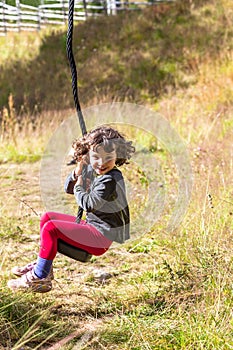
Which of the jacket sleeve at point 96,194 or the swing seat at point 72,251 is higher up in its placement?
the jacket sleeve at point 96,194

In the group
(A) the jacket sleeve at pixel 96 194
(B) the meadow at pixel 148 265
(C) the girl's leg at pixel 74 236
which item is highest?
(A) the jacket sleeve at pixel 96 194

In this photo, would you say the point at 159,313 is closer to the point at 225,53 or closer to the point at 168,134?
the point at 168,134

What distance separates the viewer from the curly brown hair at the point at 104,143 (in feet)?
8.63

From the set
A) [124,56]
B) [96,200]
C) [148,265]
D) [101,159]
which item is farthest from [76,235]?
[124,56]

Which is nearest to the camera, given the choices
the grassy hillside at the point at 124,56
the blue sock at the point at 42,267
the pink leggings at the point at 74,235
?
the pink leggings at the point at 74,235

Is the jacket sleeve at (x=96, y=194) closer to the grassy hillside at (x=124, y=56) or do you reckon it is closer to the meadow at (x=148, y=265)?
the meadow at (x=148, y=265)

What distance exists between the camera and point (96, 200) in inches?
105

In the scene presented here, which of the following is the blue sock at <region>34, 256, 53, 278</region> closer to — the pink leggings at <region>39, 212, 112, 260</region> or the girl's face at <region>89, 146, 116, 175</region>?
the pink leggings at <region>39, 212, 112, 260</region>

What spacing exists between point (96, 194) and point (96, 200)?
0.03 metres

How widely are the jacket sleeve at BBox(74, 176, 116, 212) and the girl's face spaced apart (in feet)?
0.19

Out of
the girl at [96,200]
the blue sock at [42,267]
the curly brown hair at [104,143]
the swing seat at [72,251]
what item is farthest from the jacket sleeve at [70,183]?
the blue sock at [42,267]

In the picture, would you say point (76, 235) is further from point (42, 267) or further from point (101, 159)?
point (101, 159)

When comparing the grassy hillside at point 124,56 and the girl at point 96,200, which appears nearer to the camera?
the girl at point 96,200

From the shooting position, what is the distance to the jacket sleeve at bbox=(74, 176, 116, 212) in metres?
2.65
